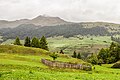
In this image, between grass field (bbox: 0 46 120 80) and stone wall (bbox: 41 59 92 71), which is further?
stone wall (bbox: 41 59 92 71)

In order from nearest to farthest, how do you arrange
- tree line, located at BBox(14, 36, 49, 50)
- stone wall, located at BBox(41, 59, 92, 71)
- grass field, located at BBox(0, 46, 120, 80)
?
grass field, located at BBox(0, 46, 120, 80) < stone wall, located at BBox(41, 59, 92, 71) < tree line, located at BBox(14, 36, 49, 50)

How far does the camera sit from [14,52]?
326 ft

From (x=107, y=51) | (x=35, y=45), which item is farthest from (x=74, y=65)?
(x=107, y=51)

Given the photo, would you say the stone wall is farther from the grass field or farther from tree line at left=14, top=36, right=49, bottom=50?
tree line at left=14, top=36, right=49, bottom=50

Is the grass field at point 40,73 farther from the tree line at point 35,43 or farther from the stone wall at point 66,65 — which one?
the tree line at point 35,43

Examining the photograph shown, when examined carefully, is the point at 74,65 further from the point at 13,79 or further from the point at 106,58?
the point at 106,58

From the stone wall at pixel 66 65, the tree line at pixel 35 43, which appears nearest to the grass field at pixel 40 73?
the stone wall at pixel 66 65

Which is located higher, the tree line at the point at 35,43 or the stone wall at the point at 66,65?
the tree line at the point at 35,43

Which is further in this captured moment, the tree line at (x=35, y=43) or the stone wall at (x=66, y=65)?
the tree line at (x=35, y=43)

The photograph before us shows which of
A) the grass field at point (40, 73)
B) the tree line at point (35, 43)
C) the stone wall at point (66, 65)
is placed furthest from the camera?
the tree line at point (35, 43)

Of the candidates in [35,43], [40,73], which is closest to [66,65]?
[40,73]

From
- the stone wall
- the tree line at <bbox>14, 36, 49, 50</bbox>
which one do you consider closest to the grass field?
the stone wall

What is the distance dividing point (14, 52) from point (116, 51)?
207ft

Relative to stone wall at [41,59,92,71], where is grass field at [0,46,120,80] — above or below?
above
